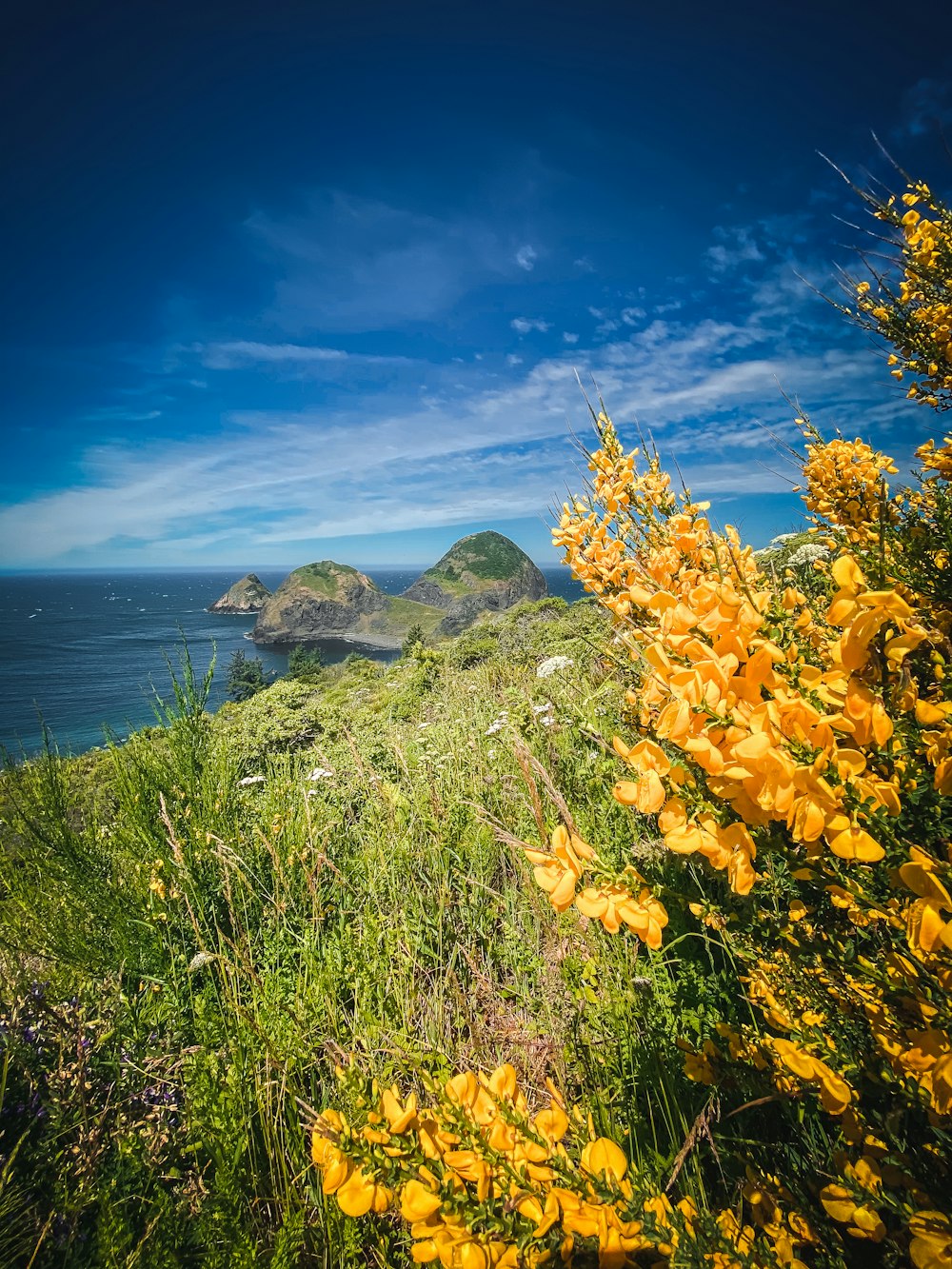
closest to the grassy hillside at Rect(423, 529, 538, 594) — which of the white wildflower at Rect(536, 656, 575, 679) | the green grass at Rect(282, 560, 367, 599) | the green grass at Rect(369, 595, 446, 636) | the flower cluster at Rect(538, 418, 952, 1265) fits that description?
the green grass at Rect(369, 595, 446, 636)

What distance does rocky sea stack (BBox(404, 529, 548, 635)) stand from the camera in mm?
56094

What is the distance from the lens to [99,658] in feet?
157

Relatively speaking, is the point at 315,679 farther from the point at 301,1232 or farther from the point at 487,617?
the point at 301,1232

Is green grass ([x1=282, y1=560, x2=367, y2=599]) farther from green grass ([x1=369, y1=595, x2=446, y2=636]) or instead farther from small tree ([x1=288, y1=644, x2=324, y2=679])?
small tree ([x1=288, y1=644, x2=324, y2=679])

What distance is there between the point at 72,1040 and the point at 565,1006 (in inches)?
67.5

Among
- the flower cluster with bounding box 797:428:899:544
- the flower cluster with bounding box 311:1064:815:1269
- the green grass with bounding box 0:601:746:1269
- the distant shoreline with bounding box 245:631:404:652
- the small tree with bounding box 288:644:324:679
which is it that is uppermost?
the flower cluster with bounding box 797:428:899:544

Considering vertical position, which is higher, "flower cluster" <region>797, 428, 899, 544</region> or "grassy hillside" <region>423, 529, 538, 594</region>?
"grassy hillside" <region>423, 529, 538, 594</region>

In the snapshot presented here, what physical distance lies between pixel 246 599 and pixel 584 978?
94.7 metres

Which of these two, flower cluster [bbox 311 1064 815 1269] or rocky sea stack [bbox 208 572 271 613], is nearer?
flower cluster [bbox 311 1064 815 1269]

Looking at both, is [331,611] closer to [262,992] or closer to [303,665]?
[303,665]

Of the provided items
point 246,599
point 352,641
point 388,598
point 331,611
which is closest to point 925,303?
point 352,641

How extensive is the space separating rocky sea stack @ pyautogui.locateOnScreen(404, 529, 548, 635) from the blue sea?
7451 millimetres

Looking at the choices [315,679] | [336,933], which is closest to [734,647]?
[336,933]

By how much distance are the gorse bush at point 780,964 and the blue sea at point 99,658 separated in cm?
244
